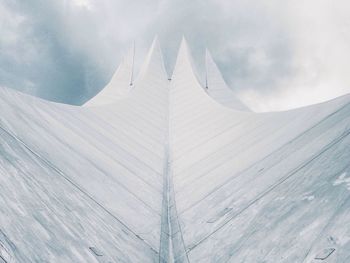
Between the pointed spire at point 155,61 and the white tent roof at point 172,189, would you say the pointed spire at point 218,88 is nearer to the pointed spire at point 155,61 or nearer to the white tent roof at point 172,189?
the pointed spire at point 155,61

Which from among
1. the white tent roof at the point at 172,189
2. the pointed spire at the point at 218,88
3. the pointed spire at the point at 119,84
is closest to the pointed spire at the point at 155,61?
the pointed spire at the point at 119,84

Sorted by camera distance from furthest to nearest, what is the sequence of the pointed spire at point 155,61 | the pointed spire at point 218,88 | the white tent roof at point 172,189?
the pointed spire at point 155,61 → the pointed spire at point 218,88 → the white tent roof at point 172,189

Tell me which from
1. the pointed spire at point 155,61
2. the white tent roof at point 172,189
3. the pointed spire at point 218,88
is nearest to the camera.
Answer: the white tent roof at point 172,189

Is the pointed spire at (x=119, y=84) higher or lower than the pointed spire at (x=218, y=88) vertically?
higher

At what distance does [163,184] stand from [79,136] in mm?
1900

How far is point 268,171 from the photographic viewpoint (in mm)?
5605

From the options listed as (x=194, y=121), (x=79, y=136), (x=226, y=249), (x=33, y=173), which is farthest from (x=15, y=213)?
(x=194, y=121)

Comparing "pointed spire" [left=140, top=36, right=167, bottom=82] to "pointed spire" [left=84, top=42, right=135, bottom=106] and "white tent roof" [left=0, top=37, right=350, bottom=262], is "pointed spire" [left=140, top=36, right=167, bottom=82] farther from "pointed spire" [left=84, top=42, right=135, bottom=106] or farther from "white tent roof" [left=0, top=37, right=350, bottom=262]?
"white tent roof" [left=0, top=37, right=350, bottom=262]

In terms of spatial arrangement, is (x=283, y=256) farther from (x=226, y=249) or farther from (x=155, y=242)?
(x=155, y=242)

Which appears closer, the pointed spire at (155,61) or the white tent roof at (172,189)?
the white tent roof at (172,189)

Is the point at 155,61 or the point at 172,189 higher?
the point at 155,61

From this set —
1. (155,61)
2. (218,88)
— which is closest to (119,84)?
(155,61)

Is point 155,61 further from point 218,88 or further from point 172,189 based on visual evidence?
point 172,189

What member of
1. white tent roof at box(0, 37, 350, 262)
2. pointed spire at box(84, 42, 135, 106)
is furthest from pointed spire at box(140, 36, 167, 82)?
white tent roof at box(0, 37, 350, 262)
